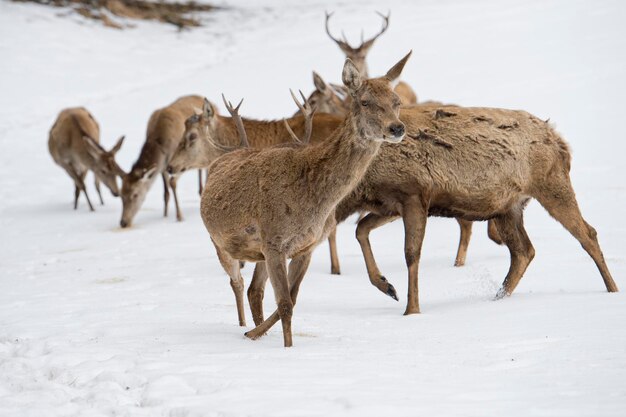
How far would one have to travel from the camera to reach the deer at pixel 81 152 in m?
15.5

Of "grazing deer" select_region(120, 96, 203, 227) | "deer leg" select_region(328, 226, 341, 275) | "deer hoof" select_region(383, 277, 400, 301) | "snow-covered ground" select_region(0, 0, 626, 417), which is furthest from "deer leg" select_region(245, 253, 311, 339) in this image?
"grazing deer" select_region(120, 96, 203, 227)

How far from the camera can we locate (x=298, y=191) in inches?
245

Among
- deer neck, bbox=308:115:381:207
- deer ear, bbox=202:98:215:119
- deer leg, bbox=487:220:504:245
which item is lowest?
deer leg, bbox=487:220:504:245

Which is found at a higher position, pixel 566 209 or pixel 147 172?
pixel 566 209

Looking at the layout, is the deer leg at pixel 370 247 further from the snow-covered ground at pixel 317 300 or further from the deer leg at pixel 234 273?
the deer leg at pixel 234 273

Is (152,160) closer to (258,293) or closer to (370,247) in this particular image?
(370,247)

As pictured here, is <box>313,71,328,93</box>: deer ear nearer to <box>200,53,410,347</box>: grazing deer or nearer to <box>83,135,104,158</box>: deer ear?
<box>83,135,104,158</box>: deer ear

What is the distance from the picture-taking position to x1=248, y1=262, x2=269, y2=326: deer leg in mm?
6945

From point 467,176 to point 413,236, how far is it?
2.33ft

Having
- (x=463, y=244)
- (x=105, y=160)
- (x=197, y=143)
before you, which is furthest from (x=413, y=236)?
(x=105, y=160)

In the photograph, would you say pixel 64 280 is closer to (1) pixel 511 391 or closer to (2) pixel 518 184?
(2) pixel 518 184

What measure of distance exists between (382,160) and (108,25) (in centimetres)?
2806

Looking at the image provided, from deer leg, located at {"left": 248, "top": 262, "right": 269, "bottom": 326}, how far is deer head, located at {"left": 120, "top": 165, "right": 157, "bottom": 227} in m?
7.52

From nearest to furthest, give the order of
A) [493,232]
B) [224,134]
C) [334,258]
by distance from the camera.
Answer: [334,258] < [493,232] < [224,134]
